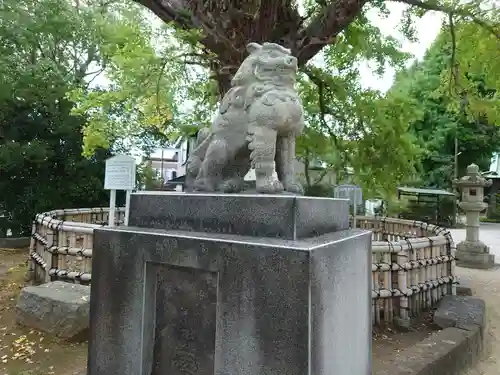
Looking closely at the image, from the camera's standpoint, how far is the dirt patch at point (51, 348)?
3273mm

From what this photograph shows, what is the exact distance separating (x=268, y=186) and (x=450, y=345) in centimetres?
247

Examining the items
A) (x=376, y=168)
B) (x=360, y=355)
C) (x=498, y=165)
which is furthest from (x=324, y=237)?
(x=498, y=165)

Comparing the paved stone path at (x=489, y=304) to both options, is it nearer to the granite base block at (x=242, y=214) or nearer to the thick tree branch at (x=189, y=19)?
the granite base block at (x=242, y=214)

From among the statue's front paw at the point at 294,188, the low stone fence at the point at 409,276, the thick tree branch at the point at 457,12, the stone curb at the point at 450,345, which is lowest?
the stone curb at the point at 450,345

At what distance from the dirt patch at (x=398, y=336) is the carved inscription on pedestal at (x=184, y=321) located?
7.13 ft

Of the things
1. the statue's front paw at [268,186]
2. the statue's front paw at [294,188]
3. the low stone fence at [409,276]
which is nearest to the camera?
the statue's front paw at [268,186]

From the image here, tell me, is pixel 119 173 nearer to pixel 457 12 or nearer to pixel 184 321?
pixel 184 321

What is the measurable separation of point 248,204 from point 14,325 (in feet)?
12.4

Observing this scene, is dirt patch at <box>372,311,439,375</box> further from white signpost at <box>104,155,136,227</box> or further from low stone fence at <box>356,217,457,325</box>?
white signpost at <box>104,155,136,227</box>

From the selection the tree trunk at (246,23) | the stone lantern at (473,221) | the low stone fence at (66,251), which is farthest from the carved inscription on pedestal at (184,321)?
the stone lantern at (473,221)

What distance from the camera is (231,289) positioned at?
188 centimetres

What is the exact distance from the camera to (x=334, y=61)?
30.6ft

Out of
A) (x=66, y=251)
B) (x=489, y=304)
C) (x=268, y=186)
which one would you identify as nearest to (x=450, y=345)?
(x=268, y=186)

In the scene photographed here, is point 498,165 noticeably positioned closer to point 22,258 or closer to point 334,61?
point 334,61
